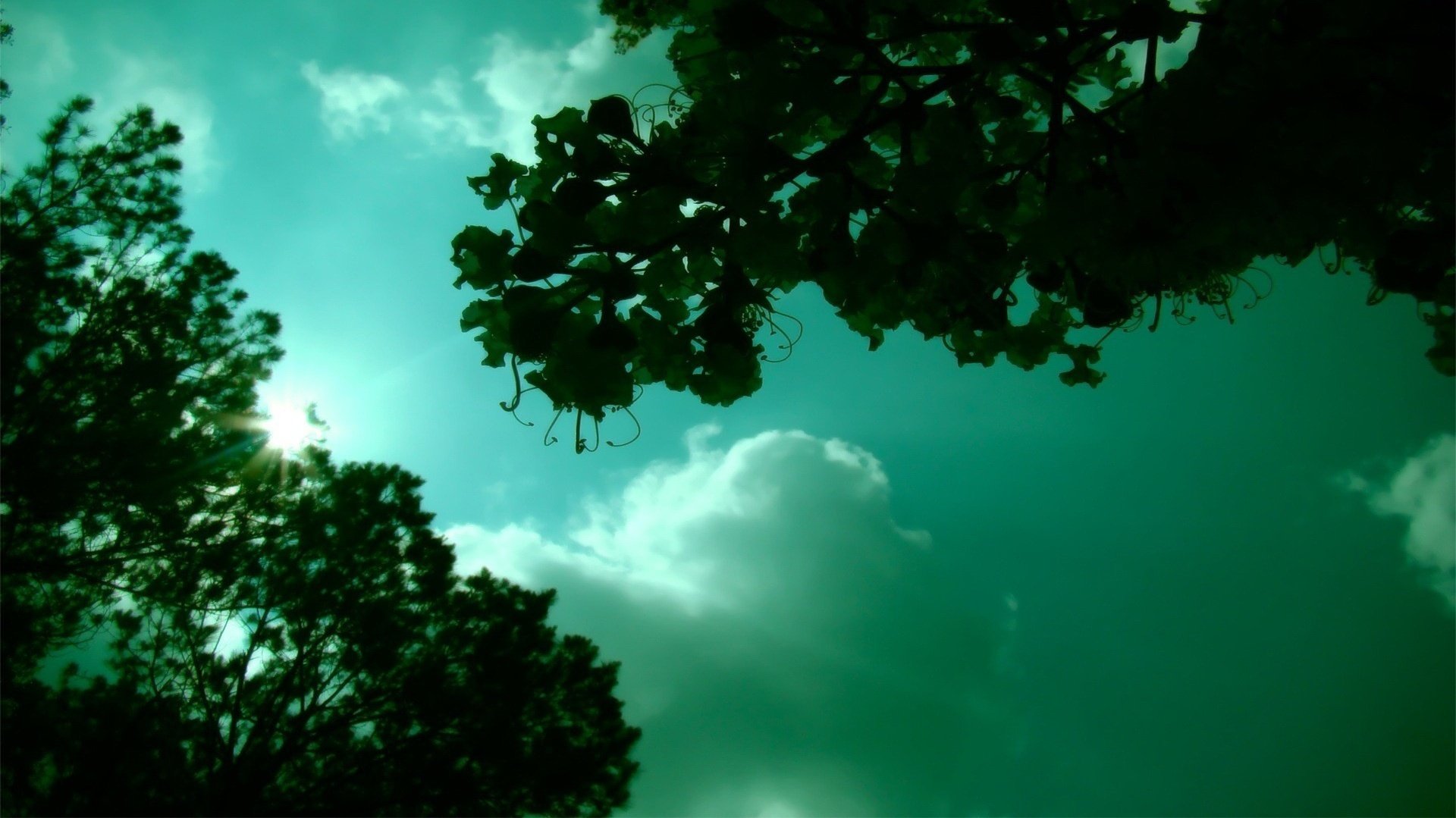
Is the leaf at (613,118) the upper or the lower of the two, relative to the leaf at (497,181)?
upper

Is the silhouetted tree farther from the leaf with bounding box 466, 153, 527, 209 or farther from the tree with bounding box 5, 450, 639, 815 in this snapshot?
the leaf with bounding box 466, 153, 527, 209

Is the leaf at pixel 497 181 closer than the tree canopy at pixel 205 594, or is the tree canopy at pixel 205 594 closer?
the leaf at pixel 497 181

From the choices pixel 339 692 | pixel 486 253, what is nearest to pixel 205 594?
pixel 339 692

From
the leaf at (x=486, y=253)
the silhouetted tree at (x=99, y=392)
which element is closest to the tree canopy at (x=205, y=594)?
the silhouetted tree at (x=99, y=392)

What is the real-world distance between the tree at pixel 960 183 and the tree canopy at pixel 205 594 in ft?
20.0

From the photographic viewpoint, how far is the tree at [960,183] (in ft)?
5.15

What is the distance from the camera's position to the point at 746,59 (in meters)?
2.15

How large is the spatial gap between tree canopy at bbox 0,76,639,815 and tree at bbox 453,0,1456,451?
6094 mm

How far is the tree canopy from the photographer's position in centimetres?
598

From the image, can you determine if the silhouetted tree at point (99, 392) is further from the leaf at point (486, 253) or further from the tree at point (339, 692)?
the leaf at point (486, 253)

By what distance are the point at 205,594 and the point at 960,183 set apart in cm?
781

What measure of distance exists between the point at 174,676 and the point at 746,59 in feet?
25.9

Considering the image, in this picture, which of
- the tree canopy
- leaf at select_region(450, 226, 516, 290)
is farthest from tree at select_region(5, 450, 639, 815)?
leaf at select_region(450, 226, 516, 290)

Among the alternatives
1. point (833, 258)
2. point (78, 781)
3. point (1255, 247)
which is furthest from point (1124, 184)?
point (78, 781)
